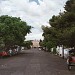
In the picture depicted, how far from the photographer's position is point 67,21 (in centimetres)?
3525

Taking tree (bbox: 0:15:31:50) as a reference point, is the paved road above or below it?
below

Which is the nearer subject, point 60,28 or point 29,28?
point 60,28

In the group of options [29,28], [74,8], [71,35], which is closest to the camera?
[71,35]

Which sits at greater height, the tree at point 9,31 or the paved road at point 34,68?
the tree at point 9,31

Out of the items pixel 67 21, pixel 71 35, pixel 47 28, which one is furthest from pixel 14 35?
pixel 71 35

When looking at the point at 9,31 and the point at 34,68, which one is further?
the point at 9,31

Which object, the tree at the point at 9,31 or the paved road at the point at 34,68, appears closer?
the paved road at the point at 34,68

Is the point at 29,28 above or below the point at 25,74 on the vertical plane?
above

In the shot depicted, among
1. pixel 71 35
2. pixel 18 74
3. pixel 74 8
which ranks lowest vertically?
pixel 18 74

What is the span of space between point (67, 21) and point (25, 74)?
1498cm

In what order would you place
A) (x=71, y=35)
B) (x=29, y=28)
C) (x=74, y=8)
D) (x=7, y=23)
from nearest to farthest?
(x=71, y=35)
(x=74, y=8)
(x=7, y=23)
(x=29, y=28)

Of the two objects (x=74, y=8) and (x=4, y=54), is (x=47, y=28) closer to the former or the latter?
(x=74, y=8)

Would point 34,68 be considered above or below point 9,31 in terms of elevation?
below

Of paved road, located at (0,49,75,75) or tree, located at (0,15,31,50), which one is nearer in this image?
paved road, located at (0,49,75,75)
